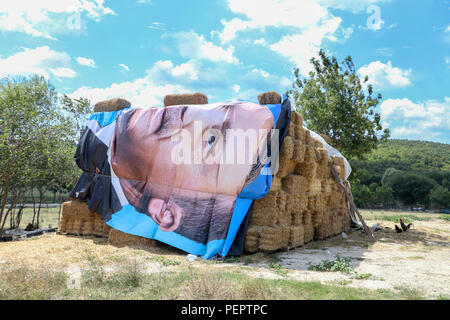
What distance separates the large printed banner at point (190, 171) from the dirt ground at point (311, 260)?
29.0 inches

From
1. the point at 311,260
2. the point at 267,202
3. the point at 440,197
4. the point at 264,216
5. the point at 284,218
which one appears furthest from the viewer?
the point at 440,197

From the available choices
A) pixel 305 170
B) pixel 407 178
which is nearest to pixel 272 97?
pixel 305 170

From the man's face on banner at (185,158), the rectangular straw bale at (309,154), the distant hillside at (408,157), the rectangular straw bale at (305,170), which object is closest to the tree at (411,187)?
the distant hillside at (408,157)

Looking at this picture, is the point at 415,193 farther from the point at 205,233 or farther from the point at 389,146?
the point at 205,233

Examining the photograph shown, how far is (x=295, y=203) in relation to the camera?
29.7ft

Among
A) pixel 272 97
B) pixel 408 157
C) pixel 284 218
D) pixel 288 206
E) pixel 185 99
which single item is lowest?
pixel 284 218

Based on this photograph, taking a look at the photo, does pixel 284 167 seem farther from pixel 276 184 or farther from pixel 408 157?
pixel 408 157

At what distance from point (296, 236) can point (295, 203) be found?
909 mm

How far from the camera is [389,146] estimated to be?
58.7m

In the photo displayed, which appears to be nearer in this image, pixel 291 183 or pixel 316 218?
pixel 291 183

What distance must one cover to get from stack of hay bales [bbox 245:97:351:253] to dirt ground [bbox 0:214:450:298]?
383mm
